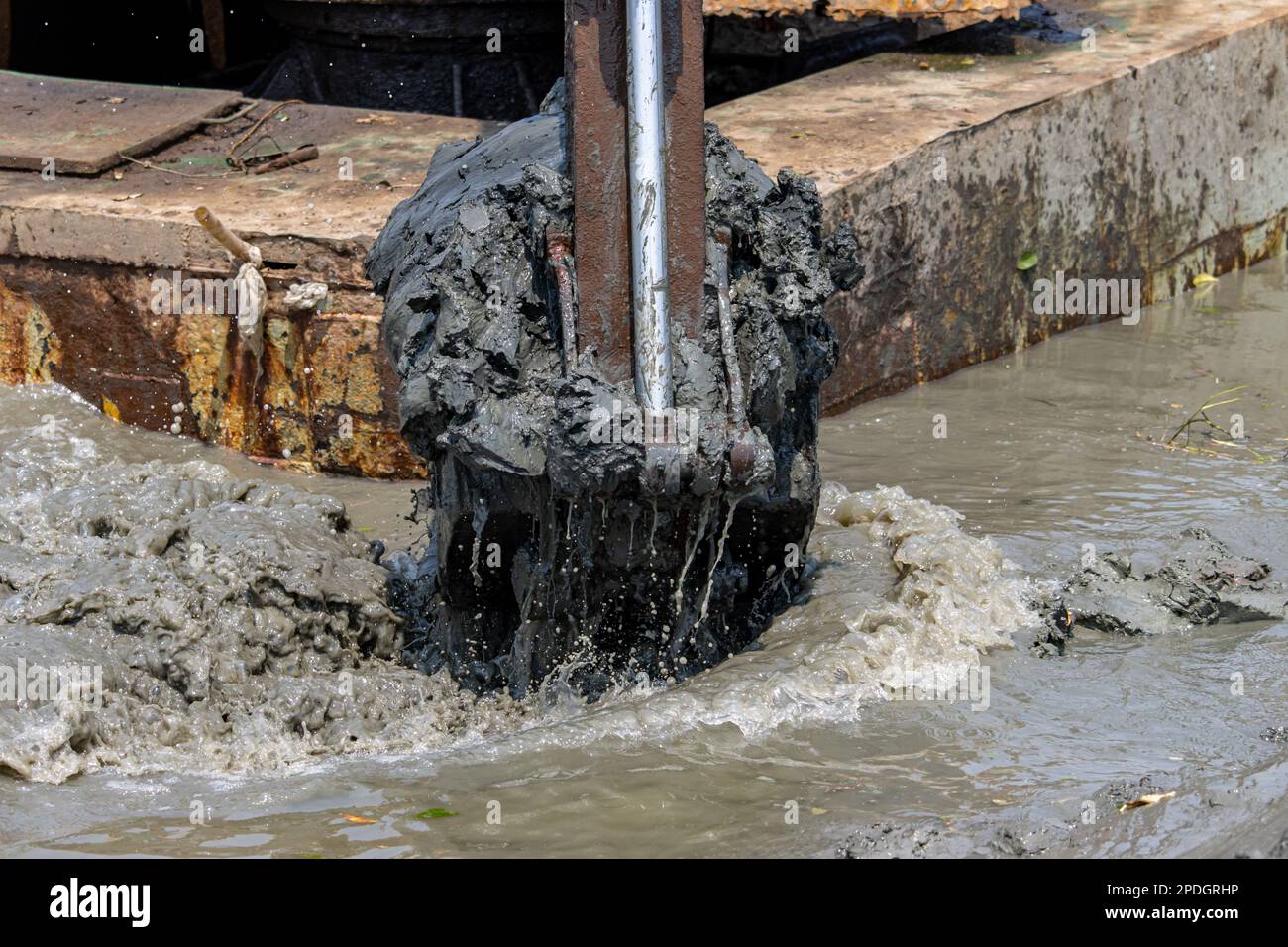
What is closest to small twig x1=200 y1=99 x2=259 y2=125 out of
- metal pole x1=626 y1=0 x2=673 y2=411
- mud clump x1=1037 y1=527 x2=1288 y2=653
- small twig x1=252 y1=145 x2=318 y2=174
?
small twig x1=252 y1=145 x2=318 y2=174

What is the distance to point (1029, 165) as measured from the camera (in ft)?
22.0

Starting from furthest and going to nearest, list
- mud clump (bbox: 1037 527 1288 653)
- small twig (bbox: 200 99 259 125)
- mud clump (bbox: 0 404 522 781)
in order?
small twig (bbox: 200 99 259 125) < mud clump (bbox: 1037 527 1288 653) < mud clump (bbox: 0 404 522 781)

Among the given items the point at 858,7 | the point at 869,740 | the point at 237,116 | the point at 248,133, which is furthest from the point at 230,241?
the point at 858,7

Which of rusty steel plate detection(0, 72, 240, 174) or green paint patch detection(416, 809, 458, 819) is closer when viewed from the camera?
green paint patch detection(416, 809, 458, 819)

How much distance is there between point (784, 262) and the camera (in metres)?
4.00

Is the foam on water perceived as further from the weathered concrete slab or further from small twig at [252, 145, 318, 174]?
small twig at [252, 145, 318, 174]

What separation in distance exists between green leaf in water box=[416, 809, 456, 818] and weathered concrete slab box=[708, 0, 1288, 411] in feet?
9.60

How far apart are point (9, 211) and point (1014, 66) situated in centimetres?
414

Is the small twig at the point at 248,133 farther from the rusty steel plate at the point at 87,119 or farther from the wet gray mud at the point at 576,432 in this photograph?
the wet gray mud at the point at 576,432

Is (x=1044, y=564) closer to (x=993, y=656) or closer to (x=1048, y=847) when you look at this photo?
(x=993, y=656)

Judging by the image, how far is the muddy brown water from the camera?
133 inches

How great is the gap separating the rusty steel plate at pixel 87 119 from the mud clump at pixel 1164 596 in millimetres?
3914

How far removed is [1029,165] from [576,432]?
371 centimetres
